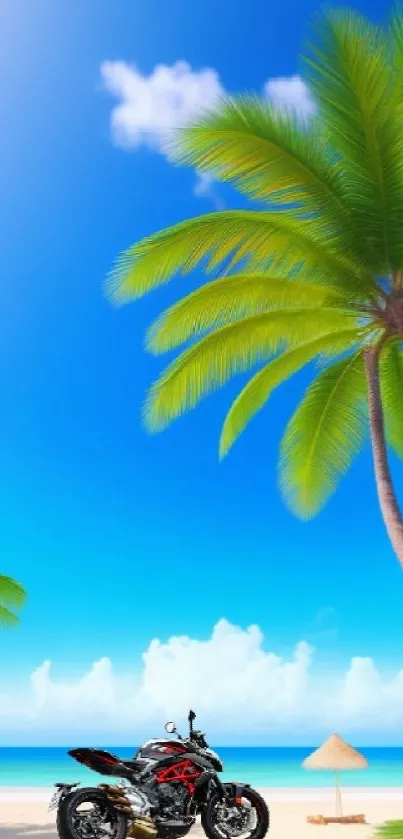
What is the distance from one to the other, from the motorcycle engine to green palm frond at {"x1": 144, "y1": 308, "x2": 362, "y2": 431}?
174 inches

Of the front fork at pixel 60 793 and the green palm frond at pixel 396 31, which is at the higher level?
the green palm frond at pixel 396 31

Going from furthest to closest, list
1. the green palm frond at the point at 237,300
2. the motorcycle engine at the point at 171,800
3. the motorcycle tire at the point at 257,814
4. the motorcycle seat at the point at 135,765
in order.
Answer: the green palm frond at the point at 237,300 → the motorcycle tire at the point at 257,814 → the motorcycle seat at the point at 135,765 → the motorcycle engine at the point at 171,800

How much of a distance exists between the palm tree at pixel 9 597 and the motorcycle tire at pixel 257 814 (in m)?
7.95

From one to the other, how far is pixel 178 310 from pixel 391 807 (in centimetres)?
1452

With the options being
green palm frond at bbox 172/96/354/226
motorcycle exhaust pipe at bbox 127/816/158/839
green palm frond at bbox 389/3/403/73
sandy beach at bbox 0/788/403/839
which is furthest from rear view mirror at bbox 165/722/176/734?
green palm frond at bbox 389/3/403/73

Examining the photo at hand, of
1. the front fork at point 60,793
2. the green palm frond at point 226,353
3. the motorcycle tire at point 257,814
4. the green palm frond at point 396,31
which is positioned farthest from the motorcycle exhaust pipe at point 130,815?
the green palm frond at point 396,31

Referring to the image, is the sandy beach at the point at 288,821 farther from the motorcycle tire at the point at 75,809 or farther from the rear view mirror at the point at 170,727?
the rear view mirror at the point at 170,727

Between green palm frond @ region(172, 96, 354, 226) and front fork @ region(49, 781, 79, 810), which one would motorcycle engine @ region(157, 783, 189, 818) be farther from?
green palm frond @ region(172, 96, 354, 226)

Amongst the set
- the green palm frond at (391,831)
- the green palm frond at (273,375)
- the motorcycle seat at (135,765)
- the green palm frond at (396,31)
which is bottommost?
the green palm frond at (391,831)

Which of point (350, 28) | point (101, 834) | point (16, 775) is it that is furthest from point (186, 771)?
point (16, 775)

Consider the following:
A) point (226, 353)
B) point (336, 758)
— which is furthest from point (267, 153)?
point (336, 758)

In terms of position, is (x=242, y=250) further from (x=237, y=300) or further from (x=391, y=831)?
(x=391, y=831)

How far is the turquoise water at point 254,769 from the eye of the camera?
51.7 m

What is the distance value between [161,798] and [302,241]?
6.08 meters
